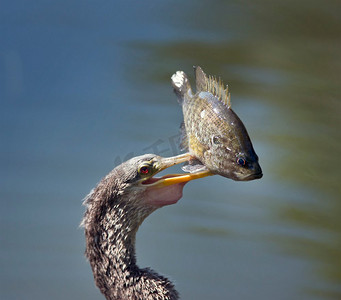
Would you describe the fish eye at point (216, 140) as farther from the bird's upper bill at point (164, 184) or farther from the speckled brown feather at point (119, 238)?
the speckled brown feather at point (119, 238)

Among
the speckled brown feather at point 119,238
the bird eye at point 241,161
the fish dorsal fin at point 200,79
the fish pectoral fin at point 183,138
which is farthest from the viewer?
the speckled brown feather at point 119,238

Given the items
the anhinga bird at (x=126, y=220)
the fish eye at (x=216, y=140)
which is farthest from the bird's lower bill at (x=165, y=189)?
the fish eye at (x=216, y=140)

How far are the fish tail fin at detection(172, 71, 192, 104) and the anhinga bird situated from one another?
197mm

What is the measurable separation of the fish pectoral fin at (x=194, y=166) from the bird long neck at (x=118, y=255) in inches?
12.7

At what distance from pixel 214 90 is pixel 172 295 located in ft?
2.52

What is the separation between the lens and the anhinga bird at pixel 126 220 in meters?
1.71

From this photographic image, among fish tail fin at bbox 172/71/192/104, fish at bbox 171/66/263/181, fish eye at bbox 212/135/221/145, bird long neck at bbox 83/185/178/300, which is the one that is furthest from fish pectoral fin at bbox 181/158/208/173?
bird long neck at bbox 83/185/178/300

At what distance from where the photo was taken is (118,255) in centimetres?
183

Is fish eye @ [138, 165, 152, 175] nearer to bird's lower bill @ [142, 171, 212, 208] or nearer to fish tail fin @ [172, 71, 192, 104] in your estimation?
bird's lower bill @ [142, 171, 212, 208]

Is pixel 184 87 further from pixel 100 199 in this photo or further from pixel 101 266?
pixel 101 266

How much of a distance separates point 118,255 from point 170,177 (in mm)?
343

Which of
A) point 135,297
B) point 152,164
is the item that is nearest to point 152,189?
point 152,164

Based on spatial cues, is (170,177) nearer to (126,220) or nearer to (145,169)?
(145,169)

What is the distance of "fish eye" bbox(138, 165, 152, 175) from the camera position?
5.57 ft
